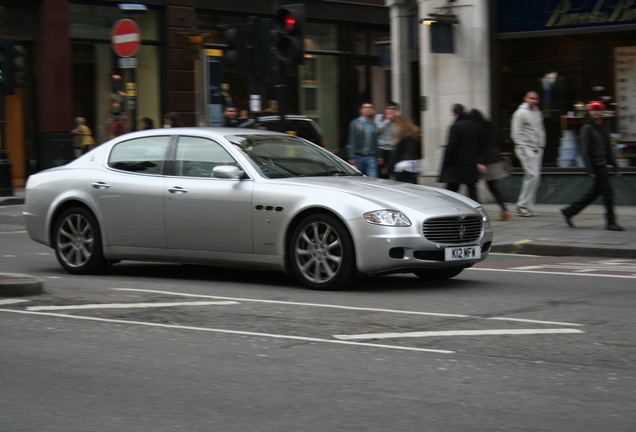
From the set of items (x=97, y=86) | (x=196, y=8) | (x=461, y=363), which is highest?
(x=196, y=8)

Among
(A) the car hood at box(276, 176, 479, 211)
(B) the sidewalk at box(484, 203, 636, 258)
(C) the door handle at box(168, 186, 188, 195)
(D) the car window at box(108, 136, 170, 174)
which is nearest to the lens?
(A) the car hood at box(276, 176, 479, 211)

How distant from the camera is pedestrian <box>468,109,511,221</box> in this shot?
15.7 metres

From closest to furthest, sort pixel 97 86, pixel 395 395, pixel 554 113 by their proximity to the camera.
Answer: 1. pixel 395 395
2. pixel 554 113
3. pixel 97 86

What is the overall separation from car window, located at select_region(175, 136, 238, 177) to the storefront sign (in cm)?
1024

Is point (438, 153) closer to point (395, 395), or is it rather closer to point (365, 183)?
point (365, 183)

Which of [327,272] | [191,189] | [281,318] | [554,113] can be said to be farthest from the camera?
[554,113]

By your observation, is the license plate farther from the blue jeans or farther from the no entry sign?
the no entry sign

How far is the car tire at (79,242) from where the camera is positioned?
35.1 feet

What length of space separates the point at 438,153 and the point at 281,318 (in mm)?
12268

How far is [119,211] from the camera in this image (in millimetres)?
10492

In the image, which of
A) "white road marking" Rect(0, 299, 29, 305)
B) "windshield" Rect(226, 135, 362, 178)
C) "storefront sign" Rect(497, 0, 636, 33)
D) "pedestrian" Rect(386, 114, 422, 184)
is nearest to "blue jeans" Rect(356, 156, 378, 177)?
"pedestrian" Rect(386, 114, 422, 184)

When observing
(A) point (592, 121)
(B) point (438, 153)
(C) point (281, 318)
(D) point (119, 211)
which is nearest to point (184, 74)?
(B) point (438, 153)

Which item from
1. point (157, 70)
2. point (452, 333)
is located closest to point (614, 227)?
point (452, 333)

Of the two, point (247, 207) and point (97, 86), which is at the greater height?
point (97, 86)
